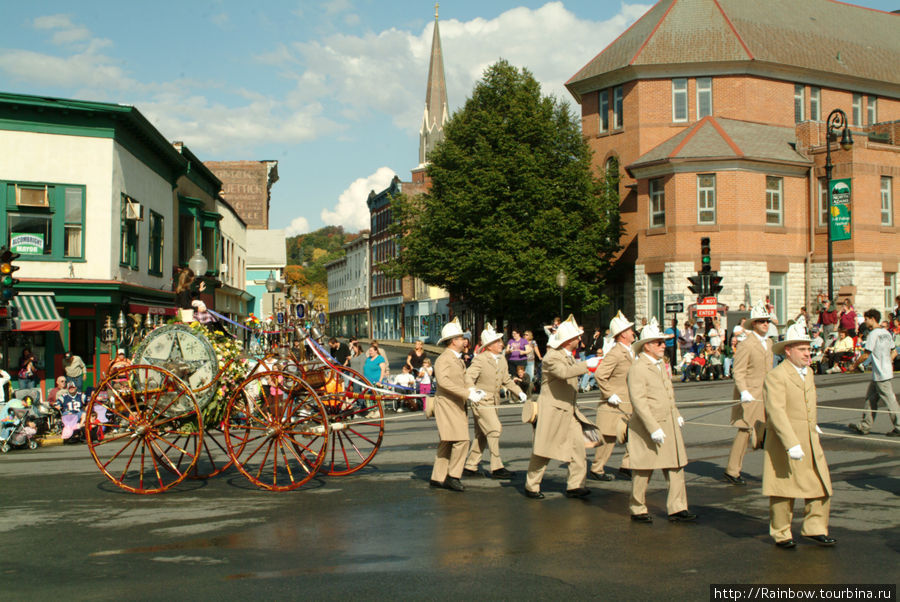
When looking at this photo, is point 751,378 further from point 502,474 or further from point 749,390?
point 502,474

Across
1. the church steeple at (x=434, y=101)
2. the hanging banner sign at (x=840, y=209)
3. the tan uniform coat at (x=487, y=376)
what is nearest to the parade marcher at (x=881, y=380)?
the tan uniform coat at (x=487, y=376)

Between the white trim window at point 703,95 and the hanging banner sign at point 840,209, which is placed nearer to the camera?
the hanging banner sign at point 840,209

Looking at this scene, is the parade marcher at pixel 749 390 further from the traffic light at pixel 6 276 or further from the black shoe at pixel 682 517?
the traffic light at pixel 6 276

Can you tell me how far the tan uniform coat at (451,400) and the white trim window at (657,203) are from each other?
27429 mm

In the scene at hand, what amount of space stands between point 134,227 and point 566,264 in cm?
1822

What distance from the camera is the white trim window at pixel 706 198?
3538cm

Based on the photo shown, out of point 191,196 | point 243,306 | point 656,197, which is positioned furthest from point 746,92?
point 243,306

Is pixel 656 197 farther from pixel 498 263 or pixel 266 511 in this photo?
pixel 266 511

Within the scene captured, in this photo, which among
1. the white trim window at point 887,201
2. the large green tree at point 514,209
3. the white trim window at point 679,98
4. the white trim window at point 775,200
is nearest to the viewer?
the white trim window at point 775,200

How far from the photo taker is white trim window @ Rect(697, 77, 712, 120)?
39.4 meters

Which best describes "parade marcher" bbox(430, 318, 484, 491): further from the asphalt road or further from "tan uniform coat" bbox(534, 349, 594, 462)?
"tan uniform coat" bbox(534, 349, 594, 462)

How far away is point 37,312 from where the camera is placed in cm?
2225

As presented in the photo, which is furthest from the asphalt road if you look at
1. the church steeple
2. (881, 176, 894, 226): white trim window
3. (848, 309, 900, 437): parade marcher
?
the church steeple

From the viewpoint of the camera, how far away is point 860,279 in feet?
117
